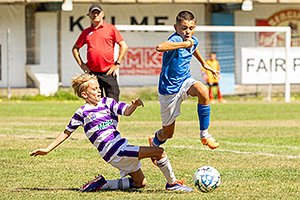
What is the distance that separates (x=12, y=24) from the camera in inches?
1214

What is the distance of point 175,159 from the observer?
11688mm

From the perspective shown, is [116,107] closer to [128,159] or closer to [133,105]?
[133,105]

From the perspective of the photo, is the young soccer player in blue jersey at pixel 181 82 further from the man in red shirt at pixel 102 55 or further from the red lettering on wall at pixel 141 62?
the red lettering on wall at pixel 141 62

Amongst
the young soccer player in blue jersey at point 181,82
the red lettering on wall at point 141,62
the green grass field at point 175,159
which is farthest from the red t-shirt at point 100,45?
the red lettering on wall at point 141,62

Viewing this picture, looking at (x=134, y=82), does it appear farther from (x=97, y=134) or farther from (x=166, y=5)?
(x=97, y=134)

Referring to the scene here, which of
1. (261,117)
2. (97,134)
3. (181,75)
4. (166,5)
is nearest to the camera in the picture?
(97,134)

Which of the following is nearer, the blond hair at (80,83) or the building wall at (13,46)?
the blond hair at (80,83)

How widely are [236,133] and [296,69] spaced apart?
549 inches

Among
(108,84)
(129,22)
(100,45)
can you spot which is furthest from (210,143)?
(129,22)

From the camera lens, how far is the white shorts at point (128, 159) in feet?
29.1

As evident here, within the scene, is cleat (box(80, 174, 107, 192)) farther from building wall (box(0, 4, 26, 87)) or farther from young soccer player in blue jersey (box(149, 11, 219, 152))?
building wall (box(0, 4, 26, 87))

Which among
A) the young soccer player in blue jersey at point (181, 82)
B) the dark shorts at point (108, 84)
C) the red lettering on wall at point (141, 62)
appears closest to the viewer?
the young soccer player in blue jersey at point (181, 82)

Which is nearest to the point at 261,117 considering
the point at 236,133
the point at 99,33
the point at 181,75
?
the point at 236,133

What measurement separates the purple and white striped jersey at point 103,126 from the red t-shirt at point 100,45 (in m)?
5.30
